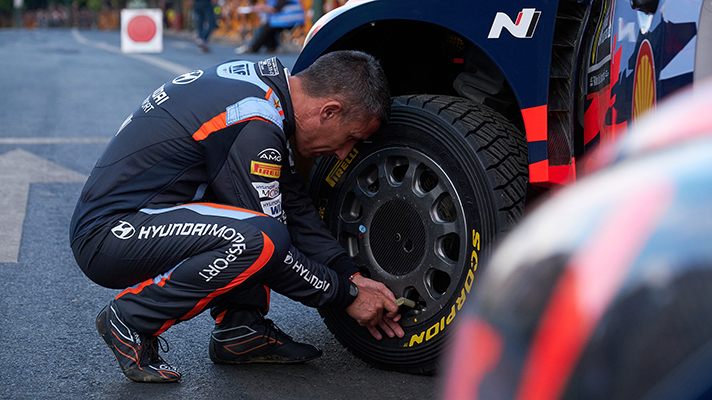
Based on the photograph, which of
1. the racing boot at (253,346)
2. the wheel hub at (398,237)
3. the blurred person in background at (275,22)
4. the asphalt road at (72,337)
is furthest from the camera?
the blurred person in background at (275,22)

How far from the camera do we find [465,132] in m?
2.24

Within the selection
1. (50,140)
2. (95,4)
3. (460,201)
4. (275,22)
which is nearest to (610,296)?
(460,201)

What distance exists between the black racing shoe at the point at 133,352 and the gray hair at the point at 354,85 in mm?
926

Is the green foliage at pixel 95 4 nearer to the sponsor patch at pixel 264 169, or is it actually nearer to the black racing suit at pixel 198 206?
the black racing suit at pixel 198 206

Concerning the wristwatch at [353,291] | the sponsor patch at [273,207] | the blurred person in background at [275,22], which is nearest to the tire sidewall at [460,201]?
the wristwatch at [353,291]

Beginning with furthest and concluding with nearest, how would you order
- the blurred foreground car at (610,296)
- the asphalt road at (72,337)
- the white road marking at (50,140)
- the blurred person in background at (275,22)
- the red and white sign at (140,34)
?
the red and white sign at (140,34)
the blurred person in background at (275,22)
the white road marking at (50,140)
the asphalt road at (72,337)
the blurred foreground car at (610,296)

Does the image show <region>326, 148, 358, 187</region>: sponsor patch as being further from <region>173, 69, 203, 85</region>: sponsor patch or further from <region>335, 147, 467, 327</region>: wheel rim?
<region>173, 69, 203, 85</region>: sponsor patch

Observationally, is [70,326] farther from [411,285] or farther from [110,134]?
[110,134]

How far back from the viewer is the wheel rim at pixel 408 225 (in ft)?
7.58

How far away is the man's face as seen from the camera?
244 cm

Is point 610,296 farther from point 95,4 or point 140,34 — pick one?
point 95,4

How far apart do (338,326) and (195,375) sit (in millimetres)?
502

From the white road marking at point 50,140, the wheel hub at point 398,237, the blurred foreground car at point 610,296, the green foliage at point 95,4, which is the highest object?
the blurred foreground car at point 610,296

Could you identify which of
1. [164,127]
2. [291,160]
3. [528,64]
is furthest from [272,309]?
[528,64]
